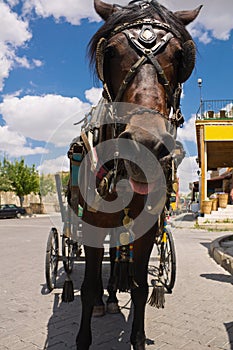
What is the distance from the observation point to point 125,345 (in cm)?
332

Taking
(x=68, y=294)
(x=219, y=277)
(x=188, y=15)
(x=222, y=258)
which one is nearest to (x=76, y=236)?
(x=68, y=294)

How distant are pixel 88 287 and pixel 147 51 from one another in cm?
194

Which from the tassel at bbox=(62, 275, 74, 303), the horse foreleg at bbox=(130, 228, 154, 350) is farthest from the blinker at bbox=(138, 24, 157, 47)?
the tassel at bbox=(62, 275, 74, 303)

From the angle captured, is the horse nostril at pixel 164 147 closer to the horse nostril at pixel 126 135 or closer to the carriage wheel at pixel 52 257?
the horse nostril at pixel 126 135

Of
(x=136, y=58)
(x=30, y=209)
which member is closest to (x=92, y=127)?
(x=136, y=58)

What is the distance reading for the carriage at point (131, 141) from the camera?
205cm

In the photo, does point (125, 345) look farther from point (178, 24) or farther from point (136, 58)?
point (178, 24)

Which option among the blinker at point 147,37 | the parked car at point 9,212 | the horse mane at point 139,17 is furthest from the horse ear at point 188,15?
the parked car at point 9,212

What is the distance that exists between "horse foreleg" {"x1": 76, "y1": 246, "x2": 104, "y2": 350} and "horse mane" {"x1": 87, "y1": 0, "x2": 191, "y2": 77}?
1.68 metres

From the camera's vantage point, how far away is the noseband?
7.09 ft

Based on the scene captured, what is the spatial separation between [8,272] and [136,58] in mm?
5664

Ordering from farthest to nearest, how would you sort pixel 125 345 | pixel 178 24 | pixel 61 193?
pixel 61 193 < pixel 125 345 < pixel 178 24

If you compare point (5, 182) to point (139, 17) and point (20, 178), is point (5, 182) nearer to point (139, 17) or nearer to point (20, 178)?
point (20, 178)

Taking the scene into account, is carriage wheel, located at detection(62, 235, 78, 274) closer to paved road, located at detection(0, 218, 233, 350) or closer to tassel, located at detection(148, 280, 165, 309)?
paved road, located at detection(0, 218, 233, 350)
